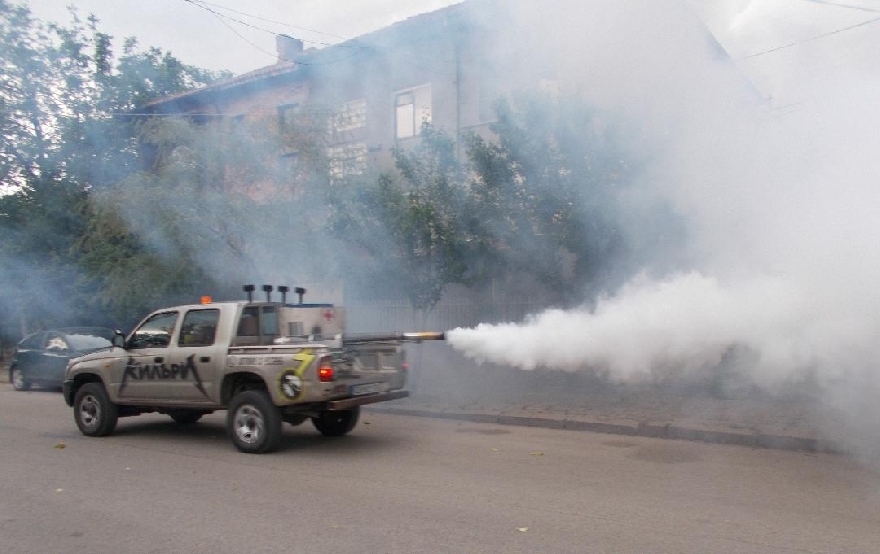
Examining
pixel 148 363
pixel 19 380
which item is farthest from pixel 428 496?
pixel 19 380

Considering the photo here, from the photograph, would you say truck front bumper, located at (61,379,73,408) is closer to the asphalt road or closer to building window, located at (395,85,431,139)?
the asphalt road

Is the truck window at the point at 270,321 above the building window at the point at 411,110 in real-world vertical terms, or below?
below

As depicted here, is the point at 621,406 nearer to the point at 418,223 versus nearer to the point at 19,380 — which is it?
the point at 418,223

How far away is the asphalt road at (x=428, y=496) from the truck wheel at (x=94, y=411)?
0.23m

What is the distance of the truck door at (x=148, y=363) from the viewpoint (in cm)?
767

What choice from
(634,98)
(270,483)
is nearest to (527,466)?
(270,483)

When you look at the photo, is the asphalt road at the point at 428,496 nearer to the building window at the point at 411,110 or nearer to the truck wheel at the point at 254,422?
the truck wheel at the point at 254,422

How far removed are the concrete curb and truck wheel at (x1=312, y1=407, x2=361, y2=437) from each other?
6.45 ft

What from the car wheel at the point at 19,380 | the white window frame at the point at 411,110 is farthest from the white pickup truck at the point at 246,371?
the car wheel at the point at 19,380

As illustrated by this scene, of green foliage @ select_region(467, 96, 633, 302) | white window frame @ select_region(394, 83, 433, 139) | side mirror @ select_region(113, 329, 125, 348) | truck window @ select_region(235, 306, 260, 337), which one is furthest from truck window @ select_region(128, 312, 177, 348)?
white window frame @ select_region(394, 83, 433, 139)

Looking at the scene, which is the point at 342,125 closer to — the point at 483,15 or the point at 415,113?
the point at 415,113

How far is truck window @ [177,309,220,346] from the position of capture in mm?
7414

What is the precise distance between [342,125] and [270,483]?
7.34 meters

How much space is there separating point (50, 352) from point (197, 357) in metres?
7.67
